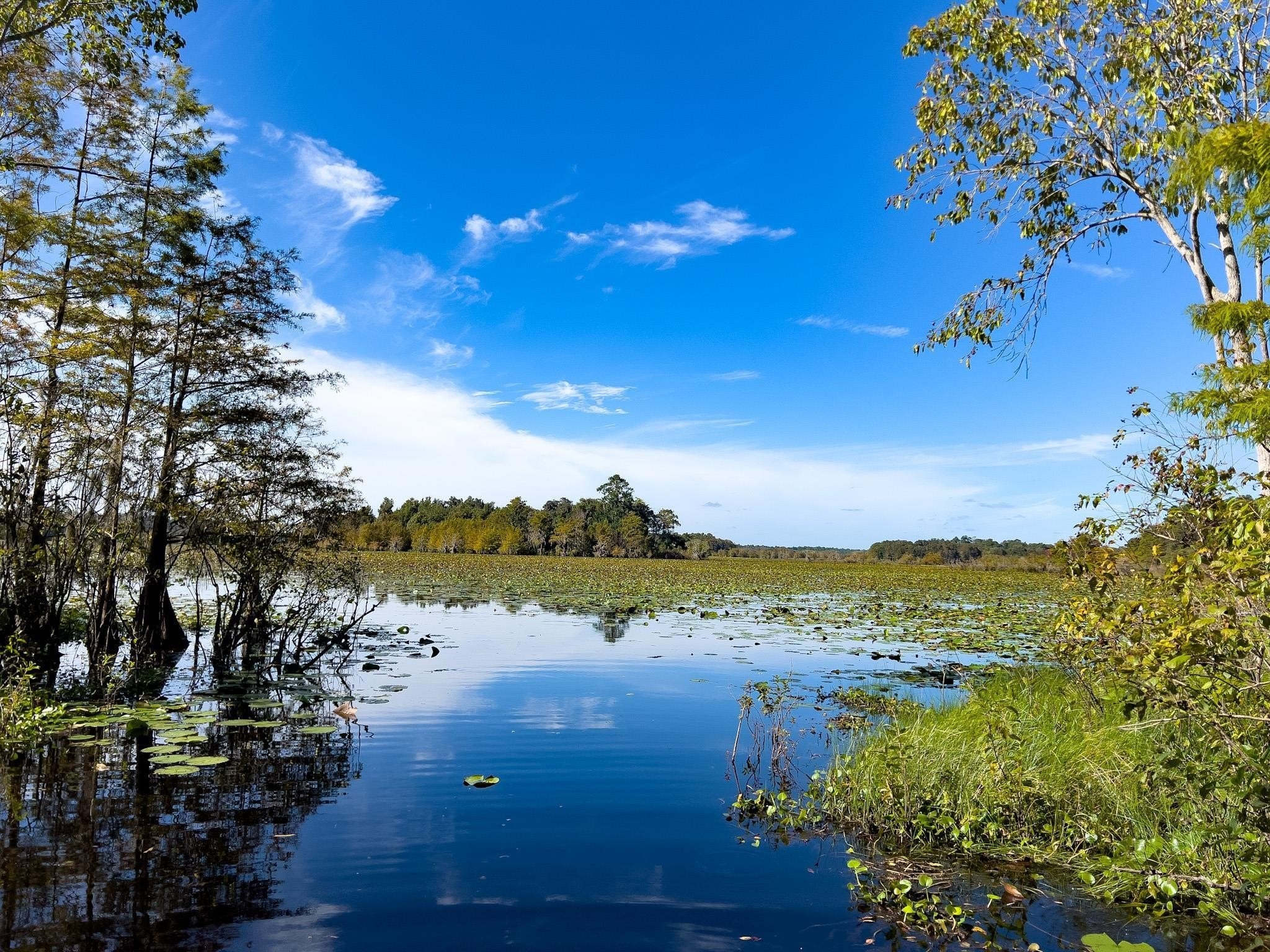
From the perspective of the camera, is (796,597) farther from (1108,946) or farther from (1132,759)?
(1108,946)

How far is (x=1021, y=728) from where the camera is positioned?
7.61 meters

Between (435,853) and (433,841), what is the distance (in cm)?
26

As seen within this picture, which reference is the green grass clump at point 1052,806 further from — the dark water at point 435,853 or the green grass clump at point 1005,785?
the dark water at point 435,853

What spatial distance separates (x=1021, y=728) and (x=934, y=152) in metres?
9.06

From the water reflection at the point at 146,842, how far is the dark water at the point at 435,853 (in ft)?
0.07

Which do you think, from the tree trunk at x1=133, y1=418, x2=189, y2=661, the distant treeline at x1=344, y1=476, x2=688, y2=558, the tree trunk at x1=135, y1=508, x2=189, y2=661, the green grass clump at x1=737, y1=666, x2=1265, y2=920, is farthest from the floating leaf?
the distant treeline at x1=344, y1=476, x2=688, y2=558

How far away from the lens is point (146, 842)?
230 inches

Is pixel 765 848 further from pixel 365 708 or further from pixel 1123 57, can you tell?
pixel 1123 57

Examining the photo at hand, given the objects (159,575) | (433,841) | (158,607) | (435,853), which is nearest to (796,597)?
(158,607)

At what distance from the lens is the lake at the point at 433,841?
482 centimetres

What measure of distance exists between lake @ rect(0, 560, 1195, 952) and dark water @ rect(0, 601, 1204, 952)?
0.08ft

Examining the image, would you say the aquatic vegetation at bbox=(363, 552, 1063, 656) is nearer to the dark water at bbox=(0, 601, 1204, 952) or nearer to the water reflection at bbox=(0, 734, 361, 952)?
the dark water at bbox=(0, 601, 1204, 952)

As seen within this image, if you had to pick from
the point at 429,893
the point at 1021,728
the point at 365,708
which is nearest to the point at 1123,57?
the point at 1021,728

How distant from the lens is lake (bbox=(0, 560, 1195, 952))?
190 inches
